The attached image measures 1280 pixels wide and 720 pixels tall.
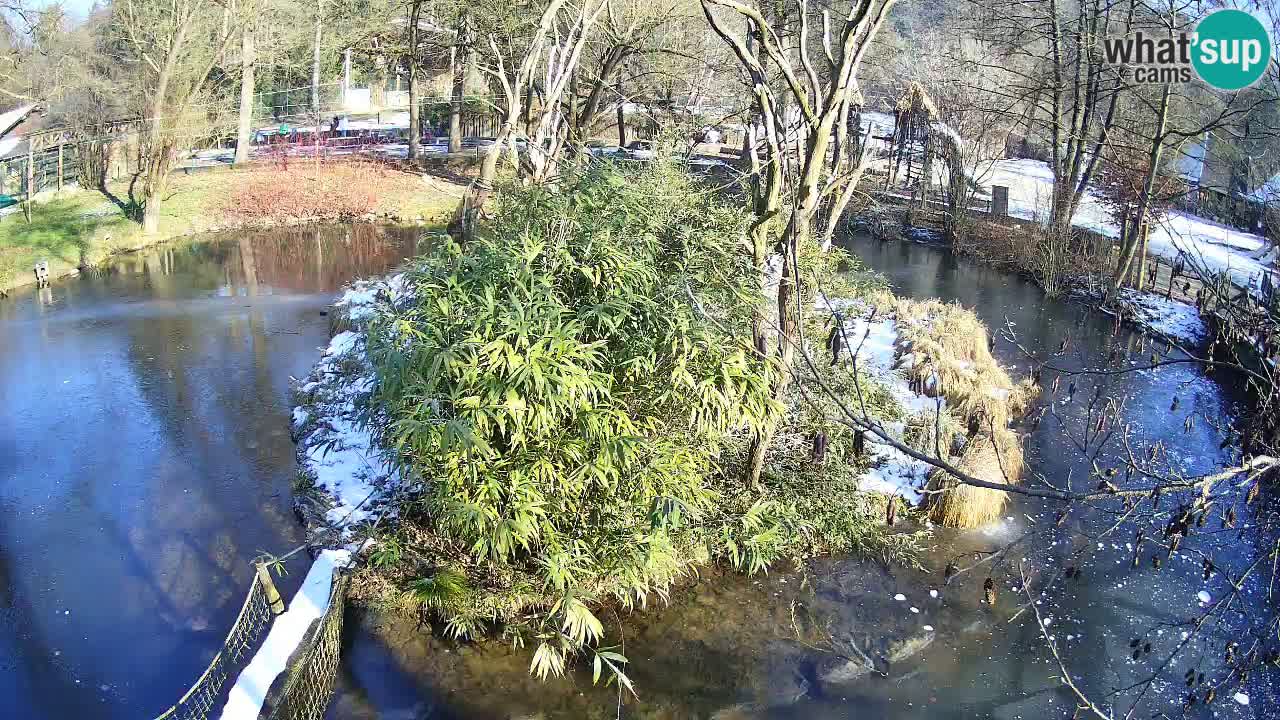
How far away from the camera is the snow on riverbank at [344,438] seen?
771 centimetres

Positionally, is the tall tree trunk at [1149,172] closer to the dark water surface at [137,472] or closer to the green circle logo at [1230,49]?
the green circle logo at [1230,49]

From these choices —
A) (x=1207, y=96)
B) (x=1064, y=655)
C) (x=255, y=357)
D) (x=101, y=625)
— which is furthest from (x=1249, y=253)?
(x=101, y=625)

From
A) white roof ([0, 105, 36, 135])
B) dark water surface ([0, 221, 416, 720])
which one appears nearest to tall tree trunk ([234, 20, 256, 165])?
dark water surface ([0, 221, 416, 720])

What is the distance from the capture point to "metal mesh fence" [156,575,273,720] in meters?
5.59

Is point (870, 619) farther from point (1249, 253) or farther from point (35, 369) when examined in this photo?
point (1249, 253)

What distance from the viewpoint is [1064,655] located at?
21.5 ft

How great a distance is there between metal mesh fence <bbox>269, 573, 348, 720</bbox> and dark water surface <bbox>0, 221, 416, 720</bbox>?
88cm

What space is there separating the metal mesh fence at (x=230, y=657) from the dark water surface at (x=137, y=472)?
218mm

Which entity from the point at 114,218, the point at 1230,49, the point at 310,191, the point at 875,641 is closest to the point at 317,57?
the point at 310,191

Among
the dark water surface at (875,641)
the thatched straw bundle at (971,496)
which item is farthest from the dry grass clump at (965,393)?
the dark water surface at (875,641)

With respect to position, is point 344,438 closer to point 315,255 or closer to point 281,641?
point 281,641

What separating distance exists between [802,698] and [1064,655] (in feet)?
6.40

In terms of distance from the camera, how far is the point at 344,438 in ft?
29.7

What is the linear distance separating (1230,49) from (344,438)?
30.6 ft
